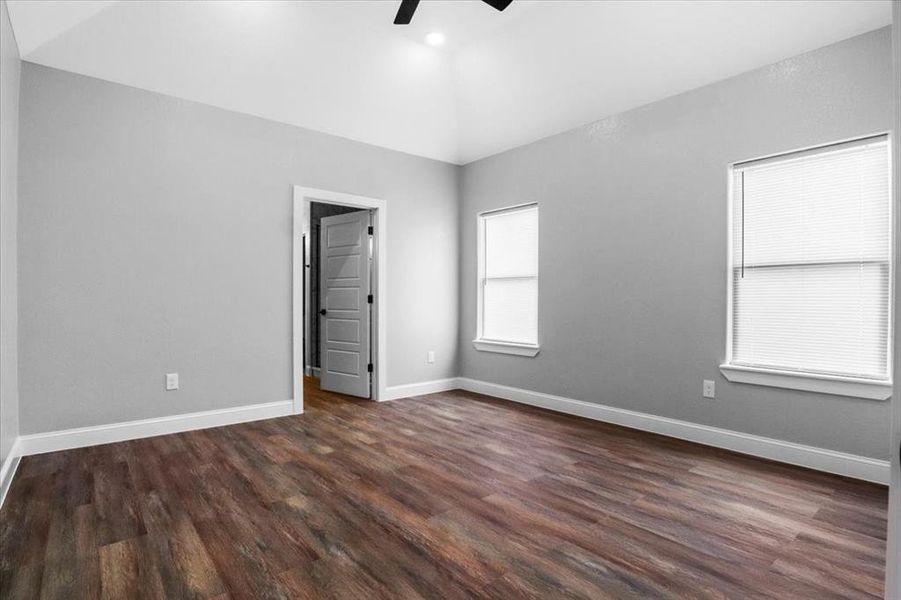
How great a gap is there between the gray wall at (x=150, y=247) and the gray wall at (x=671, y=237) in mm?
2291

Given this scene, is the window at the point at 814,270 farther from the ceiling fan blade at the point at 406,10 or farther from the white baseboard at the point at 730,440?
the ceiling fan blade at the point at 406,10

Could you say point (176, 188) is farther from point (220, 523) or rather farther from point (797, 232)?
point (797, 232)

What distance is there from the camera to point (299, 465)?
315 cm

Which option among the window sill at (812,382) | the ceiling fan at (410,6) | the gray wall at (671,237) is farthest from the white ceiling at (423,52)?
the window sill at (812,382)

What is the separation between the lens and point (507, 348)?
5203mm

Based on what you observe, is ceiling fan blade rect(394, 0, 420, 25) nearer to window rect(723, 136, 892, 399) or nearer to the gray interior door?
the gray interior door

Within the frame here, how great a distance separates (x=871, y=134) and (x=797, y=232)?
682mm

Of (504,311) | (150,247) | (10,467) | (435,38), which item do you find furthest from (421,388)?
(435,38)

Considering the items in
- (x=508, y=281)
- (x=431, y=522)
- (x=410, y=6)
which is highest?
(x=410, y=6)

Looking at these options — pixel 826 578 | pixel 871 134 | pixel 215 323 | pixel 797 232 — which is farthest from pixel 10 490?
pixel 871 134

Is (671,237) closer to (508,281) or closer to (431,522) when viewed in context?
(508,281)

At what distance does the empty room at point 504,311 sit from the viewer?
7.14ft

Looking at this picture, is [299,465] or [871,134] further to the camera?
[299,465]

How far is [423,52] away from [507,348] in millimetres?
3101
